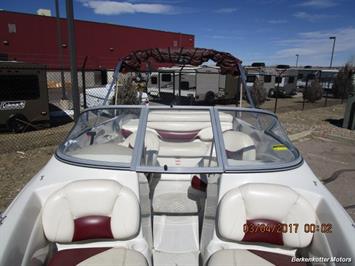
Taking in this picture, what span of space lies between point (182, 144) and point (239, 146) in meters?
1.31

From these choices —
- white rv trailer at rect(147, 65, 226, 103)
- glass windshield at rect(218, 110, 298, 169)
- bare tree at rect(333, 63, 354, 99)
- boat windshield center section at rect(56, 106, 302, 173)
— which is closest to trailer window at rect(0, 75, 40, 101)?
boat windshield center section at rect(56, 106, 302, 173)

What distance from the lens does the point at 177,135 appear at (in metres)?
4.33

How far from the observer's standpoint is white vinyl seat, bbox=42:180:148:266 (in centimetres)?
213

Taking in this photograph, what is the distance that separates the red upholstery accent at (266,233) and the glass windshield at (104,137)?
1087 mm

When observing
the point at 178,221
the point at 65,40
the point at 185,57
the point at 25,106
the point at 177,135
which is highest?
the point at 65,40

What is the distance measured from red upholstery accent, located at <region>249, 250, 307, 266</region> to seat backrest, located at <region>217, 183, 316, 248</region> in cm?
11

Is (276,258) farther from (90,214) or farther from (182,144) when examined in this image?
(182,144)

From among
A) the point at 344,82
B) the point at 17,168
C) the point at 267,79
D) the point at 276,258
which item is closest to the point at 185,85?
the point at 267,79

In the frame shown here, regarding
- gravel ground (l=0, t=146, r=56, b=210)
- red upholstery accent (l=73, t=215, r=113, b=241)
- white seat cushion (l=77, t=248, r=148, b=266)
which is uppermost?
red upholstery accent (l=73, t=215, r=113, b=241)

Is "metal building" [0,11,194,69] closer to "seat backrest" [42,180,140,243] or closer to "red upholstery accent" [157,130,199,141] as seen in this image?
"red upholstery accent" [157,130,199,141]

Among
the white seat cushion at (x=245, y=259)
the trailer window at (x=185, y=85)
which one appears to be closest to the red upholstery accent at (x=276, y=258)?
the white seat cushion at (x=245, y=259)

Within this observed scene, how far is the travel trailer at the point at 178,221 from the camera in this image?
1.97 metres

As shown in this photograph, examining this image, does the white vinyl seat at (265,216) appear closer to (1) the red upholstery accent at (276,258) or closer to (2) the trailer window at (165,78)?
(1) the red upholstery accent at (276,258)

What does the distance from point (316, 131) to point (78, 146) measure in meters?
8.61
